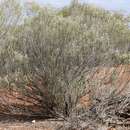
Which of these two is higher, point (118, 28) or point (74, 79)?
point (118, 28)

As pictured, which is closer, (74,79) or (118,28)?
(74,79)

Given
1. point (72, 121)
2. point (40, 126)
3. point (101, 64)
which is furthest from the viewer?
point (101, 64)

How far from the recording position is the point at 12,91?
466 inches

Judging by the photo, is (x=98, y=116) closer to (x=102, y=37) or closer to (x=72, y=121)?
(x=72, y=121)

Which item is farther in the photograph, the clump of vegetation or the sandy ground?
the clump of vegetation

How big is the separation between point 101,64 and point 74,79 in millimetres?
717

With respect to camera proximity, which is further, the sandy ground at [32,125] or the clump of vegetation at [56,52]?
the clump of vegetation at [56,52]

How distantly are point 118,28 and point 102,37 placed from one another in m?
1.23

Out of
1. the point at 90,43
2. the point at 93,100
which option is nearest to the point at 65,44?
the point at 90,43

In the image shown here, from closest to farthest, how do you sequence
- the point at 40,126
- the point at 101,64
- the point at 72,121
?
the point at 72,121, the point at 40,126, the point at 101,64

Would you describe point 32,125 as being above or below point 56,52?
below

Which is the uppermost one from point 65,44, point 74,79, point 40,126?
point 65,44

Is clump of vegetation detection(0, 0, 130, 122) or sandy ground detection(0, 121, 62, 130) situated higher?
clump of vegetation detection(0, 0, 130, 122)

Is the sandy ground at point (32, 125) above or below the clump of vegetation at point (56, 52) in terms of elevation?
below
